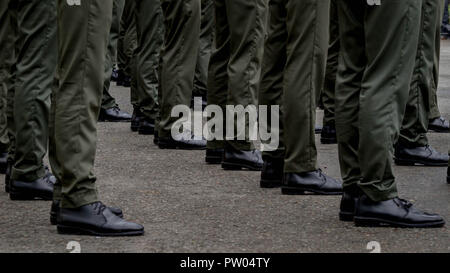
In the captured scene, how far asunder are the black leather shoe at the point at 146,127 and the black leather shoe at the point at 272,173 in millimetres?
2428

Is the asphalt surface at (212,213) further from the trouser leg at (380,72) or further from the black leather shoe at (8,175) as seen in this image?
the trouser leg at (380,72)

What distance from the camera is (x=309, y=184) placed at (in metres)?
5.51

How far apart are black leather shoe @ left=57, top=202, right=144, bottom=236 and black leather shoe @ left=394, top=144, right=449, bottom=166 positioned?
98.2 inches

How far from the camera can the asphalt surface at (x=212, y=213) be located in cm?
436

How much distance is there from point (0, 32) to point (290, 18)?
1.58m

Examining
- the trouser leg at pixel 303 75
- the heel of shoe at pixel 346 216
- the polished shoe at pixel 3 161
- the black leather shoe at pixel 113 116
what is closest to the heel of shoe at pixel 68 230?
the heel of shoe at pixel 346 216

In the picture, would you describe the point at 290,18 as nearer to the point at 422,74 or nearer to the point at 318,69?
the point at 318,69

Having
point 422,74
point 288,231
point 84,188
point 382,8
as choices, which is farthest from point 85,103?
point 422,74

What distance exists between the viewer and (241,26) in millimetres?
6105

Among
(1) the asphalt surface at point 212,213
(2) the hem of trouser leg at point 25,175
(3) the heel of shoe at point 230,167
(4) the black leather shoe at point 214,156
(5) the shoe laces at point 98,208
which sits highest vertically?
(2) the hem of trouser leg at point 25,175

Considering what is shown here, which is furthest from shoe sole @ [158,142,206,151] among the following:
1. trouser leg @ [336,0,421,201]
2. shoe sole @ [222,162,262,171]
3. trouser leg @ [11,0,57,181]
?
trouser leg @ [336,0,421,201]

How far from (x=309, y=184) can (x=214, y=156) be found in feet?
4.07

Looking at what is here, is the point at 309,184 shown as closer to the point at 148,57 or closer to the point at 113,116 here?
the point at 148,57

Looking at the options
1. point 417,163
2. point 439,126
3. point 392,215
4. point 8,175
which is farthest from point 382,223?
point 439,126
